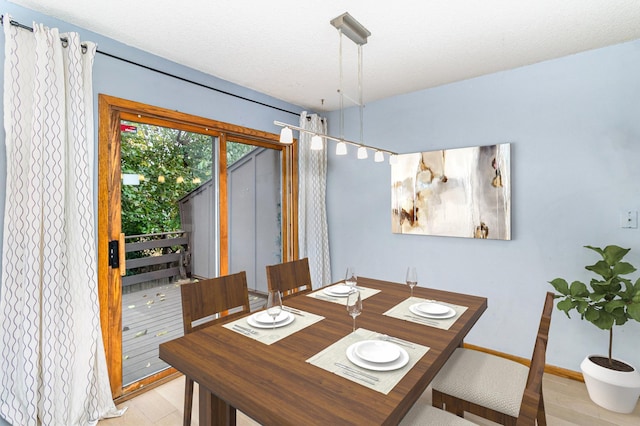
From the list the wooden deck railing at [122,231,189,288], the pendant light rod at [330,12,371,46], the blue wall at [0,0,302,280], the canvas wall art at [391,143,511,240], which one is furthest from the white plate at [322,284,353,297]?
the blue wall at [0,0,302,280]

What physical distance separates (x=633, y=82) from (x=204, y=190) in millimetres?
3457

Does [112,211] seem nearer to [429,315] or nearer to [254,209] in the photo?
[254,209]

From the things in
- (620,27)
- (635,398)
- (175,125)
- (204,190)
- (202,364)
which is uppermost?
(620,27)

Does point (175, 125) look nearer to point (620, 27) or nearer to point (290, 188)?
point (290, 188)

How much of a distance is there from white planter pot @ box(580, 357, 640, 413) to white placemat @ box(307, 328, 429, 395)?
1685 millimetres

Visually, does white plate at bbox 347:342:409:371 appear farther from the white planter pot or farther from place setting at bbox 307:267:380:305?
the white planter pot

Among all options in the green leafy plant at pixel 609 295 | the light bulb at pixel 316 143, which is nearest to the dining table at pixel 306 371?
the green leafy plant at pixel 609 295

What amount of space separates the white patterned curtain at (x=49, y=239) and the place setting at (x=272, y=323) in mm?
1115

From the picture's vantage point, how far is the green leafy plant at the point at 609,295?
1.94 m

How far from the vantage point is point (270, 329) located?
1495mm

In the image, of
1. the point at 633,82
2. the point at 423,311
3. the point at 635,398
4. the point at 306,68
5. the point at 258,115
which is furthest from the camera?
the point at 258,115

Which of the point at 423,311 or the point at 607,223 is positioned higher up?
the point at 607,223

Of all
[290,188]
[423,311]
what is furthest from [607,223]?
[290,188]

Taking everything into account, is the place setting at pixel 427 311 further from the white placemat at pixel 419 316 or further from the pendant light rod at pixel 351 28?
the pendant light rod at pixel 351 28
